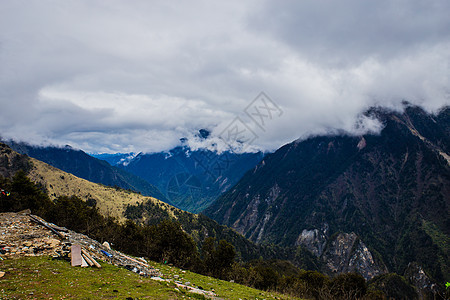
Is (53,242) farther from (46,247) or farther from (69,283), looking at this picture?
(69,283)

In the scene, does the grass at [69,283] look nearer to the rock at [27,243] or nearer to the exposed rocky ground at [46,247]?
the exposed rocky ground at [46,247]

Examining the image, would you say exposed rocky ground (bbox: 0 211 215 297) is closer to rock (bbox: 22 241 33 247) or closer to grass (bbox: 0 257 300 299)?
rock (bbox: 22 241 33 247)

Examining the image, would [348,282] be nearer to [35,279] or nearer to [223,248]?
[223,248]

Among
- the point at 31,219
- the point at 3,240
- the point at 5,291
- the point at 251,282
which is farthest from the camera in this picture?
the point at 251,282

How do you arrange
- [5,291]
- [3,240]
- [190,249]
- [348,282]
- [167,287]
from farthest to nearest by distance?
[348,282] < [190,249] < [3,240] < [167,287] < [5,291]

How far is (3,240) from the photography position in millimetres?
29109

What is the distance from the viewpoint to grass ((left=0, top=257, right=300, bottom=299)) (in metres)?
18.6

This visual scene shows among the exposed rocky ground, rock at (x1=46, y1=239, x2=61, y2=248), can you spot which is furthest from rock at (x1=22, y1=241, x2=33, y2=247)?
rock at (x1=46, y1=239, x2=61, y2=248)

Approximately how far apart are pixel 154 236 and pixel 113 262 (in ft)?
137

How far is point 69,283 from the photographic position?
2080 cm

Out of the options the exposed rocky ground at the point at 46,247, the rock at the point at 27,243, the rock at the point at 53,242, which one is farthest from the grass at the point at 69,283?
the rock at the point at 27,243

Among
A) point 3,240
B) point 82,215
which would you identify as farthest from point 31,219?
point 82,215

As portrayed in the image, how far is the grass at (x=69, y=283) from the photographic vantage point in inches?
733

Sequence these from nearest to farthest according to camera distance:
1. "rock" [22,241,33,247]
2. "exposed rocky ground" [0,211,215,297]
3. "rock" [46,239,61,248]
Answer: "exposed rocky ground" [0,211,215,297], "rock" [22,241,33,247], "rock" [46,239,61,248]
